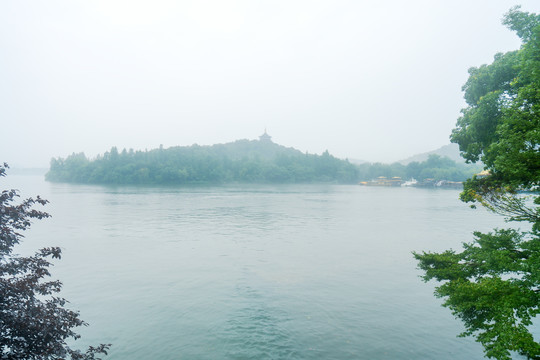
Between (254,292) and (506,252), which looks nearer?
(506,252)

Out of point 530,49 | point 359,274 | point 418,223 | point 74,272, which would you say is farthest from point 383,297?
point 418,223

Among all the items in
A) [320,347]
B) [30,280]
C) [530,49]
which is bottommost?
[320,347]

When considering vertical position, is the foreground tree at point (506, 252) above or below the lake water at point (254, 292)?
above

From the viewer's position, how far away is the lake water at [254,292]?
606 inches

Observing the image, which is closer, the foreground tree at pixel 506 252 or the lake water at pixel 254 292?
the foreground tree at pixel 506 252

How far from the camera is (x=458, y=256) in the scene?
1291 cm

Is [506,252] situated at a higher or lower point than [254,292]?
higher

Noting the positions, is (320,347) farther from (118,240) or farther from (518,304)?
(118,240)

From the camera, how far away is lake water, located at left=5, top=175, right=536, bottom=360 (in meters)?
15.4

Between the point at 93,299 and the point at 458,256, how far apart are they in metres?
20.0

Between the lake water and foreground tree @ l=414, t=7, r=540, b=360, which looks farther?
the lake water

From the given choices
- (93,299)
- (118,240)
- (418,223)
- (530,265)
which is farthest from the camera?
(418,223)

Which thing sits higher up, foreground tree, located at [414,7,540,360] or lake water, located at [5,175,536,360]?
foreground tree, located at [414,7,540,360]

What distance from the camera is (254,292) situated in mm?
22391
